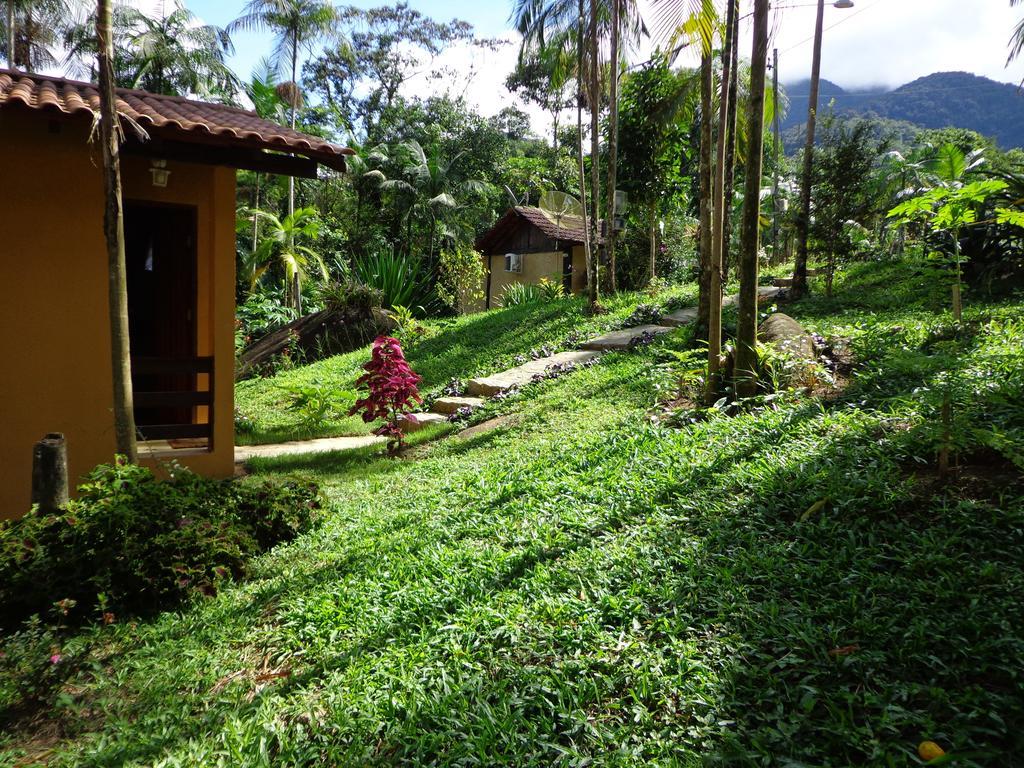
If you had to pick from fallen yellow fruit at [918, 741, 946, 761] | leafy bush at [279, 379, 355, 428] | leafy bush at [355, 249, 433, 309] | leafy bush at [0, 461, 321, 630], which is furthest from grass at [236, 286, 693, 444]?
fallen yellow fruit at [918, 741, 946, 761]

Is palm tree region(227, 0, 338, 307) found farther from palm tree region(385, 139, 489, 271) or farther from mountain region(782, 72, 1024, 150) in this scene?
mountain region(782, 72, 1024, 150)

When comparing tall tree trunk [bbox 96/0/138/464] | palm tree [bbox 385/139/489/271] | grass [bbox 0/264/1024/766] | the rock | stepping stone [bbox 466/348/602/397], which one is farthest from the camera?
palm tree [bbox 385/139/489/271]

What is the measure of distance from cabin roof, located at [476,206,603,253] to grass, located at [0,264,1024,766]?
17.5 meters

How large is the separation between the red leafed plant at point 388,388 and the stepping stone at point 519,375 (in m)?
2.28

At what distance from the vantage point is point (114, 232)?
13.4ft

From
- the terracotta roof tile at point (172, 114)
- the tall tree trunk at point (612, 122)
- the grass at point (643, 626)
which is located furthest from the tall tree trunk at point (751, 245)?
the tall tree trunk at point (612, 122)

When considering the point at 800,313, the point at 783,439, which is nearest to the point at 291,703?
the point at 783,439

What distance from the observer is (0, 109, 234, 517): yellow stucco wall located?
539 cm

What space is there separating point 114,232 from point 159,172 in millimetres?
2280

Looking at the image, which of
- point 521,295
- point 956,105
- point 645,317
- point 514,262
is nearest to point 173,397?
point 645,317

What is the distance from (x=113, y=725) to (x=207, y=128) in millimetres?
4346

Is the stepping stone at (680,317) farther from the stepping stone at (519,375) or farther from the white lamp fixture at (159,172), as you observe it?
the white lamp fixture at (159,172)

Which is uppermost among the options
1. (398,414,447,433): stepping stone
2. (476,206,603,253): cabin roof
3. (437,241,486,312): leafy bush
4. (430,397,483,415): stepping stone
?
(476,206,603,253): cabin roof

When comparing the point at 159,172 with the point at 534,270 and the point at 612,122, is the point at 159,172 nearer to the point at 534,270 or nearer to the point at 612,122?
the point at 612,122
